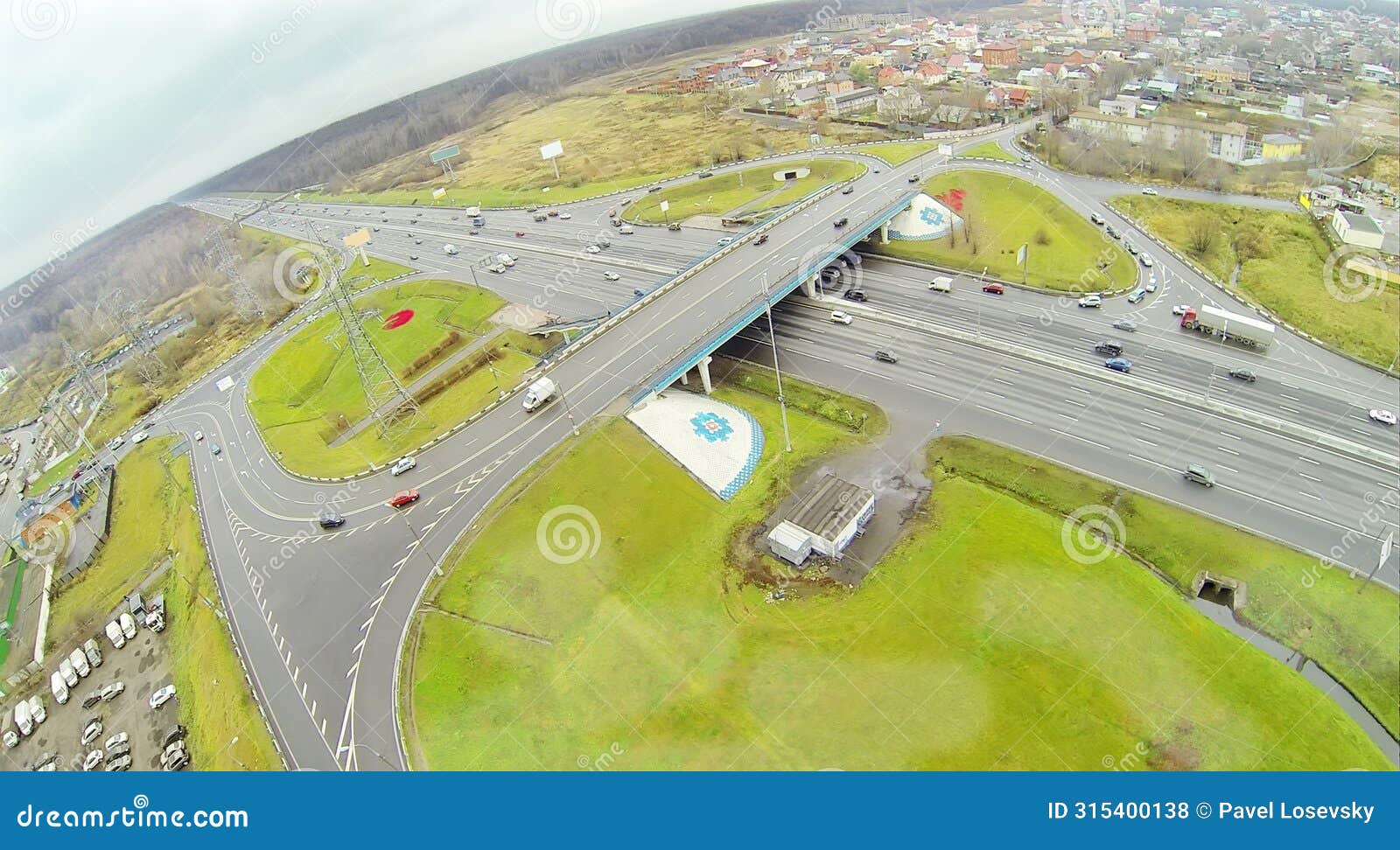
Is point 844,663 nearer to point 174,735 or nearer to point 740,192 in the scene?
point 174,735

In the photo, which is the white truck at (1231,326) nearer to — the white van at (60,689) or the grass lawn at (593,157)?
the grass lawn at (593,157)

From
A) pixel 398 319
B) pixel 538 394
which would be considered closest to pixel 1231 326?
pixel 538 394

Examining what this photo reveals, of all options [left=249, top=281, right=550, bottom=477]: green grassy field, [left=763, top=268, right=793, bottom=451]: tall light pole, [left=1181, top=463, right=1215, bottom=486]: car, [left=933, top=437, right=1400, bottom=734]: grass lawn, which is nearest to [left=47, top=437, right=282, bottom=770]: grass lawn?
[left=249, top=281, right=550, bottom=477]: green grassy field

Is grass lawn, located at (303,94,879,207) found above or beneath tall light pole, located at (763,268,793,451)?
above

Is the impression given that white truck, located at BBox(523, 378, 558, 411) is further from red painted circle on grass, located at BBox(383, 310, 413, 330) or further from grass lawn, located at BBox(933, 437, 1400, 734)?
red painted circle on grass, located at BBox(383, 310, 413, 330)

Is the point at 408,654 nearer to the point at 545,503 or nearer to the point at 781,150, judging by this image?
the point at 545,503

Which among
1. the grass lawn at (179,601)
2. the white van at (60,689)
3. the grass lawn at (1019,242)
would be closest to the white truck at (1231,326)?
the grass lawn at (1019,242)
